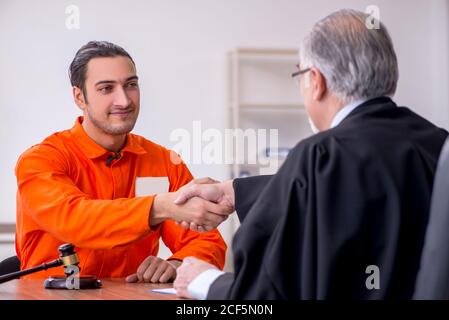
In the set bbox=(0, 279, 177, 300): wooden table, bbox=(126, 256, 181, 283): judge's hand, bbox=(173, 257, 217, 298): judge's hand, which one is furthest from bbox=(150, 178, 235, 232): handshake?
bbox=(173, 257, 217, 298): judge's hand

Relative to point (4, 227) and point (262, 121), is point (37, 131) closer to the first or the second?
point (4, 227)

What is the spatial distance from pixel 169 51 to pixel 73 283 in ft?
12.2

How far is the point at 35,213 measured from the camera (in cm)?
230

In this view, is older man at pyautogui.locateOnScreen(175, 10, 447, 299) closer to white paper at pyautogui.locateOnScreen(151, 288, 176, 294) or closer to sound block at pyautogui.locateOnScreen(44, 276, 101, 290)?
white paper at pyautogui.locateOnScreen(151, 288, 176, 294)

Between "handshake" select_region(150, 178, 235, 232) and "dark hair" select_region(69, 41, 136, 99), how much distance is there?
0.64 meters

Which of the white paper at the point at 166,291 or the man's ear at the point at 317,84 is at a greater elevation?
the man's ear at the point at 317,84

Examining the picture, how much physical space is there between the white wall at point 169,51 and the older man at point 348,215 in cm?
391

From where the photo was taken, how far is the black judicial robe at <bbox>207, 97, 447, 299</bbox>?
4.36 feet

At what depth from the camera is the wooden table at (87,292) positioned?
1702 millimetres

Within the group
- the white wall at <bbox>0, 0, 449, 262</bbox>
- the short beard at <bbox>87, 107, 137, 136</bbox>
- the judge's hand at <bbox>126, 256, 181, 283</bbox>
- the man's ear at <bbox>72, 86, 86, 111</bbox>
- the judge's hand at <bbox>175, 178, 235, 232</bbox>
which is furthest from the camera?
the white wall at <bbox>0, 0, 449, 262</bbox>

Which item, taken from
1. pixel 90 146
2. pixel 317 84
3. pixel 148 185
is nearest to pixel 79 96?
pixel 90 146

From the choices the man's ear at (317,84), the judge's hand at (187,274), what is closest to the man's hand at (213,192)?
the judge's hand at (187,274)

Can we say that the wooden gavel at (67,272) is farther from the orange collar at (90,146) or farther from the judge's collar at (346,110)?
the judge's collar at (346,110)
